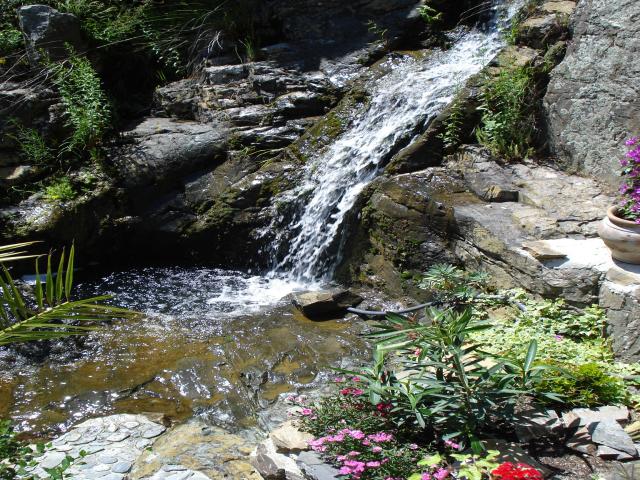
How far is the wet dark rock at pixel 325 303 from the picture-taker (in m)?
5.55

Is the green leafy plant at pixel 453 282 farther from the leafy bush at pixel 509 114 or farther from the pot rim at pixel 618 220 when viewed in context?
the leafy bush at pixel 509 114

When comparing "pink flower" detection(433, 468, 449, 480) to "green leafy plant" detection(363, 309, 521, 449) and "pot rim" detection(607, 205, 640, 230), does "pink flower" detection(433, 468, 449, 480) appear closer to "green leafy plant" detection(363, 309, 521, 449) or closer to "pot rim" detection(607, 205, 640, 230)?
"green leafy plant" detection(363, 309, 521, 449)

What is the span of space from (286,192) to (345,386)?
11.6 feet

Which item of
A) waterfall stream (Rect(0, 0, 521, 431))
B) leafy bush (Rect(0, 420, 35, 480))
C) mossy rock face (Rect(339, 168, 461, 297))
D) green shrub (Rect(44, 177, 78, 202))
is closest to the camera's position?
leafy bush (Rect(0, 420, 35, 480))

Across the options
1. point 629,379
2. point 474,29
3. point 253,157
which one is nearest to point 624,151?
point 629,379

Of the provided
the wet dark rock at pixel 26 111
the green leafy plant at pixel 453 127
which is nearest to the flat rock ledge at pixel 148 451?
the green leafy plant at pixel 453 127

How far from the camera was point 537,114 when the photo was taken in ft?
20.0

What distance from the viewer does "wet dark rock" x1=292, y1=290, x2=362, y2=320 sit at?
5.55m

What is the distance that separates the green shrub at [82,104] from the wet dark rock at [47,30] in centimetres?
34

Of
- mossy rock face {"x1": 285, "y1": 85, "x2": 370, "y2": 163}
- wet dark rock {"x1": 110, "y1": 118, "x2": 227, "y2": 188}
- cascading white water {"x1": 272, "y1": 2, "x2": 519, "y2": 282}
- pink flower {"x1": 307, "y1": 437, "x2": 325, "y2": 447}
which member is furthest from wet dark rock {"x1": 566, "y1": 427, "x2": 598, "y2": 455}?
wet dark rock {"x1": 110, "y1": 118, "x2": 227, "y2": 188}

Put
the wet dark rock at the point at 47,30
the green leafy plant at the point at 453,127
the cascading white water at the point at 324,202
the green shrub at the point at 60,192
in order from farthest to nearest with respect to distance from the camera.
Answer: the wet dark rock at the point at 47,30 → the green shrub at the point at 60,192 → the cascading white water at the point at 324,202 → the green leafy plant at the point at 453,127

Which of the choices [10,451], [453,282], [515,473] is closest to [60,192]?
[10,451]

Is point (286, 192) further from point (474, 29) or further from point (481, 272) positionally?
point (474, 29)

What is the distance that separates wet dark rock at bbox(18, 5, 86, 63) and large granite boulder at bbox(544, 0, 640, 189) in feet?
19.9
